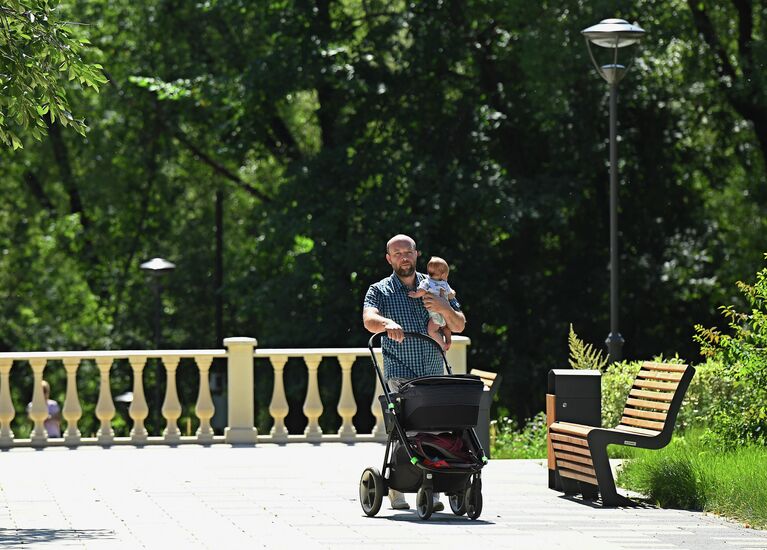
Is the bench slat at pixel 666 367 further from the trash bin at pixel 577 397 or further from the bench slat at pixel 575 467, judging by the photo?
the bench slat at pixel 575 467

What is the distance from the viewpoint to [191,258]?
36.9 metres

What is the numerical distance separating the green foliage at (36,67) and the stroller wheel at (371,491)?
9.55 feet

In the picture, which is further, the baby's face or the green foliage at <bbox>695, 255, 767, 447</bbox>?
the green foliage at <bbox>695, 255, 767, 447</bbox>

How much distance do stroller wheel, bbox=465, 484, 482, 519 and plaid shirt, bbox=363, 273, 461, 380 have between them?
2.73 ft

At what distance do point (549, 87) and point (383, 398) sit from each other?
1440 centimetres

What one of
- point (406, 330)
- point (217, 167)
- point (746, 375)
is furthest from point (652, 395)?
point (217, 167)

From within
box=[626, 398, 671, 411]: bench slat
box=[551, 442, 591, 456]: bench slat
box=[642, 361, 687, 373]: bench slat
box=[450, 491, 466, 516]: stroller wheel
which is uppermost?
box=[642, 361, 687, 373]: bench slat

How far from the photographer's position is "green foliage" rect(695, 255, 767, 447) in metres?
11.6

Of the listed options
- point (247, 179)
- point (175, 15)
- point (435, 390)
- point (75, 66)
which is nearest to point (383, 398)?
point (435, 390)

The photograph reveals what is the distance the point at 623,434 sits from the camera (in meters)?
10.6

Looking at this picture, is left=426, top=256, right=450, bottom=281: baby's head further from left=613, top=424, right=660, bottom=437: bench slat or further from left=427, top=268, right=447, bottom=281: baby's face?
left=613, top=424, right=660, bottom=437: bench slat

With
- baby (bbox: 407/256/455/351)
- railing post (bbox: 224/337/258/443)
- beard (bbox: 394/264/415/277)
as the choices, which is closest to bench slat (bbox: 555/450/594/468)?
baby (bbox: 407/256/455/351)

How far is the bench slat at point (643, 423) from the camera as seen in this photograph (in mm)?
10680

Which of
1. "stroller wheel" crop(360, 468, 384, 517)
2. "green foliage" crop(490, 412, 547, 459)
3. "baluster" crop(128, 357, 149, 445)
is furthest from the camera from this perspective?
"baluster" crop(128, 357, 149, 445)
